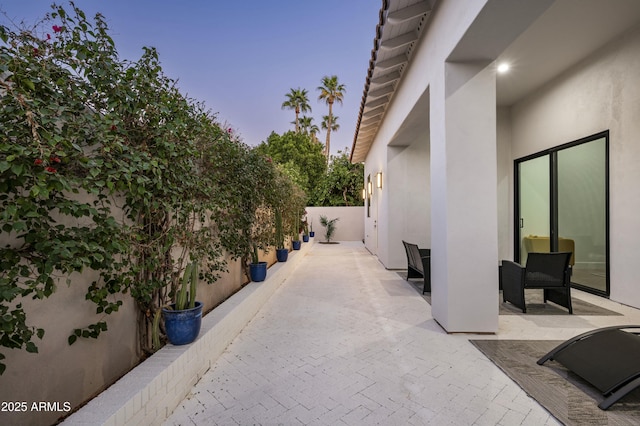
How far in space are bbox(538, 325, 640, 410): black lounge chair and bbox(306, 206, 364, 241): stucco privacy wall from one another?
13.1m

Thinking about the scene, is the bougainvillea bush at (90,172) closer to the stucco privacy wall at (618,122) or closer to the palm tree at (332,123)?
the stucco privacy wall at (618,122)

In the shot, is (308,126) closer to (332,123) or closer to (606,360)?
(332,123)

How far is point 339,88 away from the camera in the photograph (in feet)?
78.5

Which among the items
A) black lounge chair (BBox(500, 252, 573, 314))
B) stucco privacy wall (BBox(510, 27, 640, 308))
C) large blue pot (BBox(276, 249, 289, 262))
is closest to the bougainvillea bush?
black lounge chair (BBox(500, 252, 573, 314))

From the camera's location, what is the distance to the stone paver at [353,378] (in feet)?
6.82

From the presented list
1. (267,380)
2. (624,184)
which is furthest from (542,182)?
(267,380)

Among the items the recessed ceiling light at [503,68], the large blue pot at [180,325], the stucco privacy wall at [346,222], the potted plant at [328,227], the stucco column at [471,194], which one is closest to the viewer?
the large blue pot at [180,325]

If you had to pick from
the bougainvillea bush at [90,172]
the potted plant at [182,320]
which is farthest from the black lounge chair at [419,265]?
the potted plant at [182,320]

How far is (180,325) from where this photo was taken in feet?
8.00

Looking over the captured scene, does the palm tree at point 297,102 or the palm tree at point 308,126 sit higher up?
the palm tree at point 297,102

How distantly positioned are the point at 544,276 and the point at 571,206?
234 cm

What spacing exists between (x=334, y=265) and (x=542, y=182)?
198 inches

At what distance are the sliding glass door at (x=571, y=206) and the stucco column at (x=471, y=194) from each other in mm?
2897

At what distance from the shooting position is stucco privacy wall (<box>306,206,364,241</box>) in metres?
15.8
